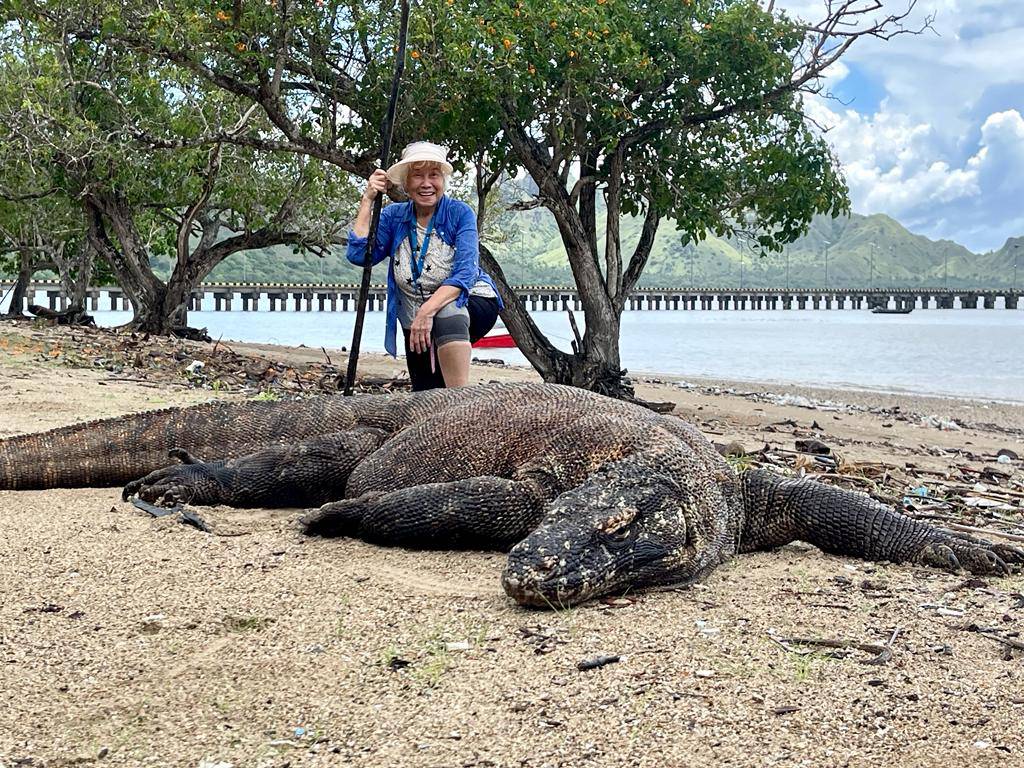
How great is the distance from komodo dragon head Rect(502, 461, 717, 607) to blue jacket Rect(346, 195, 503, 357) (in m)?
2.27

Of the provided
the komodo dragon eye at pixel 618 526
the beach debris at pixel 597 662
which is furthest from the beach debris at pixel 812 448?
the beach debris at pixel 597 662

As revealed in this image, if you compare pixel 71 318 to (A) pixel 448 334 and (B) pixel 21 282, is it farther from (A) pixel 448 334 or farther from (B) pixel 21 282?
(A) pixel 448 334

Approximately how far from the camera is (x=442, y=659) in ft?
8.80

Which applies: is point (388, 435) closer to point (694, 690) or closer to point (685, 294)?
point (694, 690)

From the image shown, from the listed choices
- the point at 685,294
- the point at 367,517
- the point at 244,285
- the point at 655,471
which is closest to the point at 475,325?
the point at 367,517

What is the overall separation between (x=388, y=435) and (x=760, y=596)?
1.77 metres

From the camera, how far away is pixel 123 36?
10.8m

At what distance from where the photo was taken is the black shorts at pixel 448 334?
550 cm

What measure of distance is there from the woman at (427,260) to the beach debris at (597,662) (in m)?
2.93

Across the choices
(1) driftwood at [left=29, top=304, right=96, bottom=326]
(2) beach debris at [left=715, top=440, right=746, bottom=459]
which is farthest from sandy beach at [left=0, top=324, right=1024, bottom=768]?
(1) driftwood at [left=29, top=304, right=96, bottom=326]

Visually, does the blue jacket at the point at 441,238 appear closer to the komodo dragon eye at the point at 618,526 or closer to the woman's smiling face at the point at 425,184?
the woman's smiling face at the point at 425,184

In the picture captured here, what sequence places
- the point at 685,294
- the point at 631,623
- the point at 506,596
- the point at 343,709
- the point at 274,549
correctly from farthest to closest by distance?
1. the point at 685,294
2. the point at 274,549
3. the point at 506,596
4. the point at 631,623
5. the point at 343,709

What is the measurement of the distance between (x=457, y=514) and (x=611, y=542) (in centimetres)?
77

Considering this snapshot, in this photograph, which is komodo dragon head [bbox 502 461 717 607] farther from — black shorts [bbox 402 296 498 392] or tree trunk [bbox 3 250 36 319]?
tree trunk [bbox 3 250 36 319]
